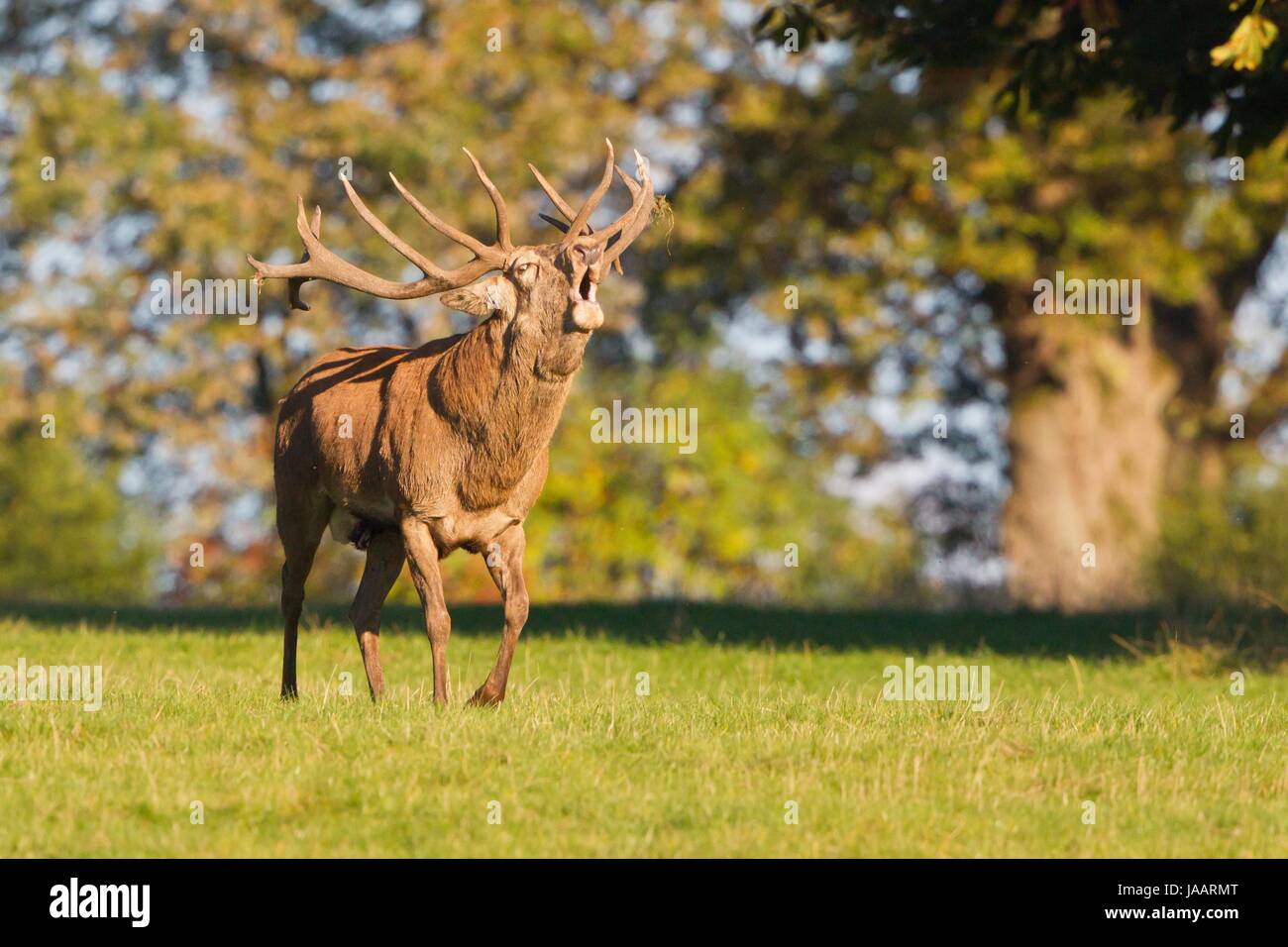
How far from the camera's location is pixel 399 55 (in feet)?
86.6

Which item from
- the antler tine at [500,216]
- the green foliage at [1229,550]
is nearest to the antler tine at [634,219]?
the antler tine at [500,216]

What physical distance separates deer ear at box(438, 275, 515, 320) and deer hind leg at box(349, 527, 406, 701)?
151 cm

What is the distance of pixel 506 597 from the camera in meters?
10.6

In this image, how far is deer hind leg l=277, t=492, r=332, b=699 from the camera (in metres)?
11.2

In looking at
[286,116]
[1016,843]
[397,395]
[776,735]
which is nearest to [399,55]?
[286,116]

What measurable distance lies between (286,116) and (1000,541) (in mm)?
11658

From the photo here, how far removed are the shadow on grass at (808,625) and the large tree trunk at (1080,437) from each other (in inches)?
325

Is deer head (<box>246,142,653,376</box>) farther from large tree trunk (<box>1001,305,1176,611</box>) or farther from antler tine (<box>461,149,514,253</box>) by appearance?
large tree trunk (<box>1001,305,1176,611</box>)

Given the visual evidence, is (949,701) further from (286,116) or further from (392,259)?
(286,116)

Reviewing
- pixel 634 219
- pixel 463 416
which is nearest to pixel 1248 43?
pixel 634 219

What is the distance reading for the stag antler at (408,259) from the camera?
406 inches

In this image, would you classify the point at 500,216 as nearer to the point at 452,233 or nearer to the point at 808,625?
the point at 452,233

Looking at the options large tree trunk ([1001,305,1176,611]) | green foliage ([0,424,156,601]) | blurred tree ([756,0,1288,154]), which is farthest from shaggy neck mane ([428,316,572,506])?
green foliage ([0,424,156,601])

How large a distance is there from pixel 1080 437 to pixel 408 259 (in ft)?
60.6
